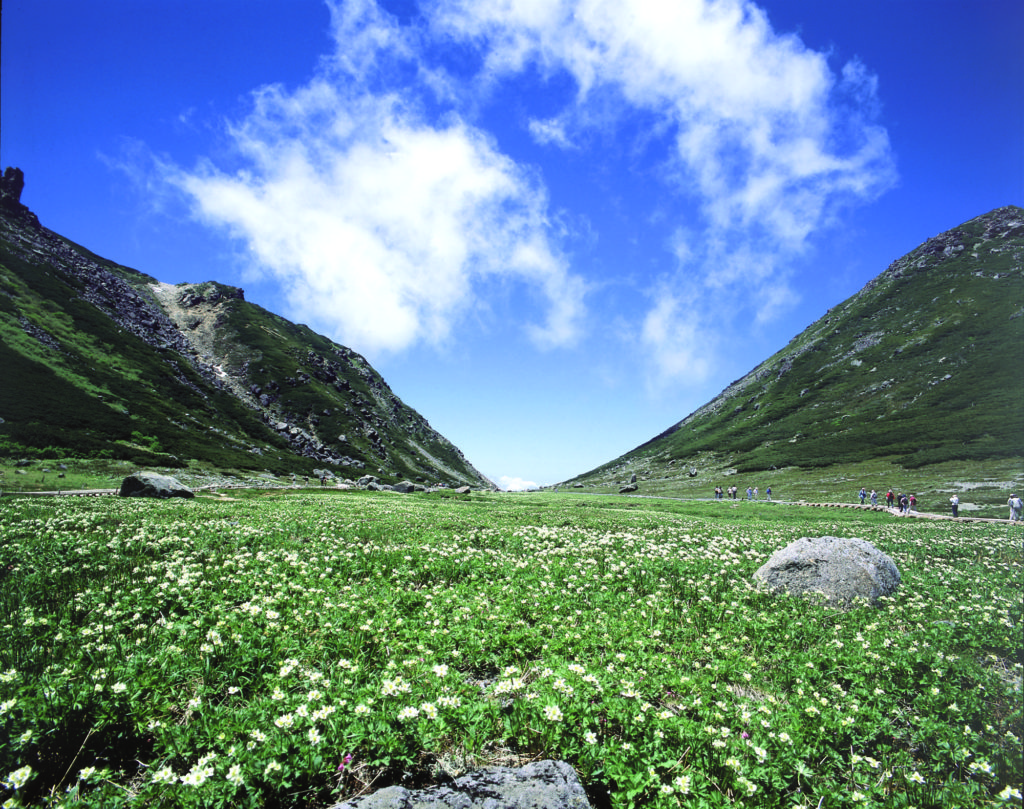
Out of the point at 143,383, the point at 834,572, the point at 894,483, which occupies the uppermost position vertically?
the point at 143,383

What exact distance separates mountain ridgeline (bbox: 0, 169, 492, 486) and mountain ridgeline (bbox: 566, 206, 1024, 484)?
131 m

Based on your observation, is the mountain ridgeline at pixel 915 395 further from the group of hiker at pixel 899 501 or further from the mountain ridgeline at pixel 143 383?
the mountain ridgeline at pixel 143 383

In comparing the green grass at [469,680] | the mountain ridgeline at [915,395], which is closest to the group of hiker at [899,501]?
the mountain ridgeline at [915,395]

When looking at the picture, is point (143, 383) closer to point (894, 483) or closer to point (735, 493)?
point (735, 493)

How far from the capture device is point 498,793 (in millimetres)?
4082

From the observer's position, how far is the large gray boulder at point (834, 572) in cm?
1204

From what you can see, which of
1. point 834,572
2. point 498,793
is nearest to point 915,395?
point 834,572

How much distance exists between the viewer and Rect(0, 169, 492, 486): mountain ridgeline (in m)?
81.2

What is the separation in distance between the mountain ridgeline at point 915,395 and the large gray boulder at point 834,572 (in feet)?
379

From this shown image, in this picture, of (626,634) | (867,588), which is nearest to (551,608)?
(626,634)

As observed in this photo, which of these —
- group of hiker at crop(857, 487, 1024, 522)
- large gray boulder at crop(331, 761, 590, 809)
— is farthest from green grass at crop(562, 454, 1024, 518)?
large gray boulder at crop(331, 761, 590, 809)

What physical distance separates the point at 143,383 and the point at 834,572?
155 meters

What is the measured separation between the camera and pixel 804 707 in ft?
21.9

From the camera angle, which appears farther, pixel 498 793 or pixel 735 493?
pixel 735 493
